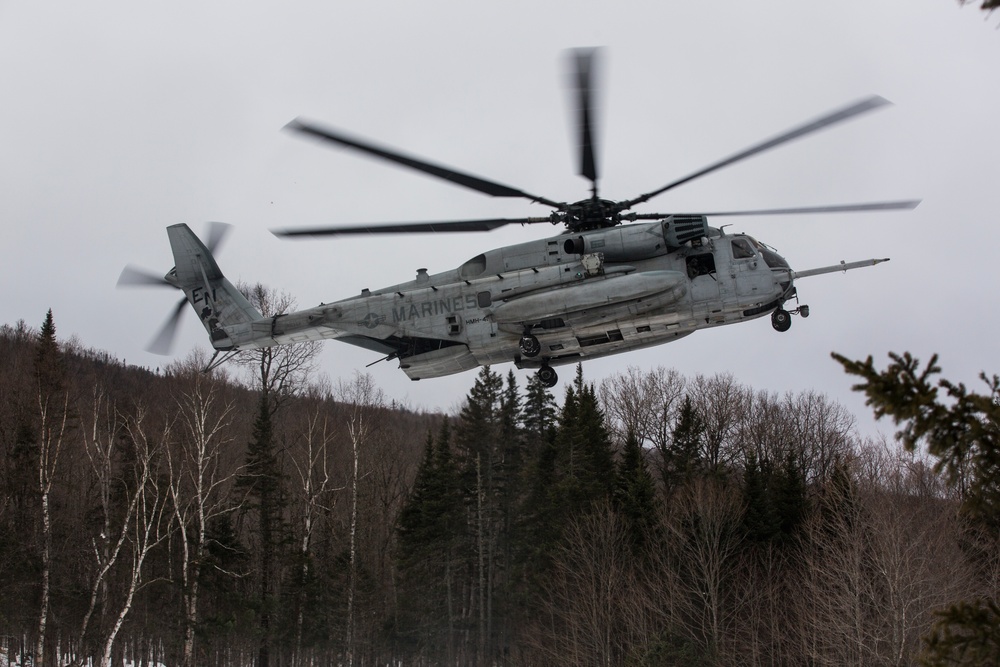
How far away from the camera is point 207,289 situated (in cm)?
2498

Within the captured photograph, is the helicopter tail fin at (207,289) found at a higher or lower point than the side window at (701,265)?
higher

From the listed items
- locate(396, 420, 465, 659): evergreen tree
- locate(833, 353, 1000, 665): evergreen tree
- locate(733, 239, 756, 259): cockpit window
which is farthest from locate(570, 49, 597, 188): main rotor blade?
locate(396, 420, 465, 659): evergreen tree

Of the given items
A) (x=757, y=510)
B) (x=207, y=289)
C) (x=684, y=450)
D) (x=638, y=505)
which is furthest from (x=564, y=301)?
(x=684, y=450)

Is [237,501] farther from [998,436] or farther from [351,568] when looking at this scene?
[998,436]

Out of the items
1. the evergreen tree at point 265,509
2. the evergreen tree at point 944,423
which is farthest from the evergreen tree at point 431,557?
the evergreen tree at point 944,423

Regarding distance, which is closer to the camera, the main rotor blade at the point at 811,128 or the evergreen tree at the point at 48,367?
the main rotor blade at the point at 811,128

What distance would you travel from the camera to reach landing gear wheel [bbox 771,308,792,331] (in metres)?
18.9

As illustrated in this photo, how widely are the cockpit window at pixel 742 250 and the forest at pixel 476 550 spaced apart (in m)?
12.3

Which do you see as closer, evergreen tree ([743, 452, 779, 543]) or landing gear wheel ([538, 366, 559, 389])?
landing gear wheel ([538, 366, 559, 389])

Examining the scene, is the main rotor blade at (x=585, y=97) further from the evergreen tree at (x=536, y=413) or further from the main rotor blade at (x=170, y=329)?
the evergreen tree at (x=536, y=413)

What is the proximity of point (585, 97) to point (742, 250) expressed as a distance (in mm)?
5956

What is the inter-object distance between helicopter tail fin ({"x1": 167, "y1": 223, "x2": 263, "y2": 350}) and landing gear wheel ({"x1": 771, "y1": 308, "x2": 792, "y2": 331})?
12.4m

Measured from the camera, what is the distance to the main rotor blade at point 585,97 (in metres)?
14.5

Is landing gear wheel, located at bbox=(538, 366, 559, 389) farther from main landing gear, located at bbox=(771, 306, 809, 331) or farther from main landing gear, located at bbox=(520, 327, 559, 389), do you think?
main landing gear, located at bbox=(771, 306, 809, 331)
